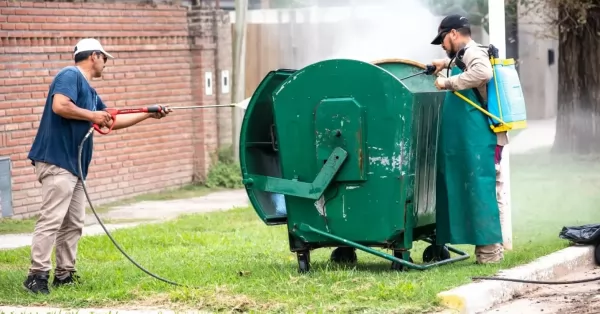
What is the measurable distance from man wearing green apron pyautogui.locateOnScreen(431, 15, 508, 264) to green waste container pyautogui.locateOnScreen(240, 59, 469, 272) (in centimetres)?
17

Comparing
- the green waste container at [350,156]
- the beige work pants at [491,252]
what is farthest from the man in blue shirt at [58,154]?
the beige work pants at [491,252]

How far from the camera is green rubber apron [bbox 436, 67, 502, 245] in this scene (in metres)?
8.12

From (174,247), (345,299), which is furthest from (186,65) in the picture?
(345,299)

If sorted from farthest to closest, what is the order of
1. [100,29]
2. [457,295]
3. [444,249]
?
[100,29] → [444,249] → [457,295]

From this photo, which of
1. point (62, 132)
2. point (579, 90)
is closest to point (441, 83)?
point (62, 132)

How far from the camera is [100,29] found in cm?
1394

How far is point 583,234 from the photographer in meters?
9.33

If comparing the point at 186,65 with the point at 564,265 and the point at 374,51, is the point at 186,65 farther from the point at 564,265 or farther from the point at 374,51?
the point at 564,265

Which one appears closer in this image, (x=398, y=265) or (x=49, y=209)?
(x=49, y=209)

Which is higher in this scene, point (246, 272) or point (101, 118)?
point (101, 118)

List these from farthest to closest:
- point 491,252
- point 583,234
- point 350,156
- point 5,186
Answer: point 5,186, point 583,234, point 491,252, point 350,156

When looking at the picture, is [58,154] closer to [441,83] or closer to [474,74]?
[441,83]

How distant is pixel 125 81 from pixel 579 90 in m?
6.94

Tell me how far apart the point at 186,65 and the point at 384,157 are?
8.55 meters
